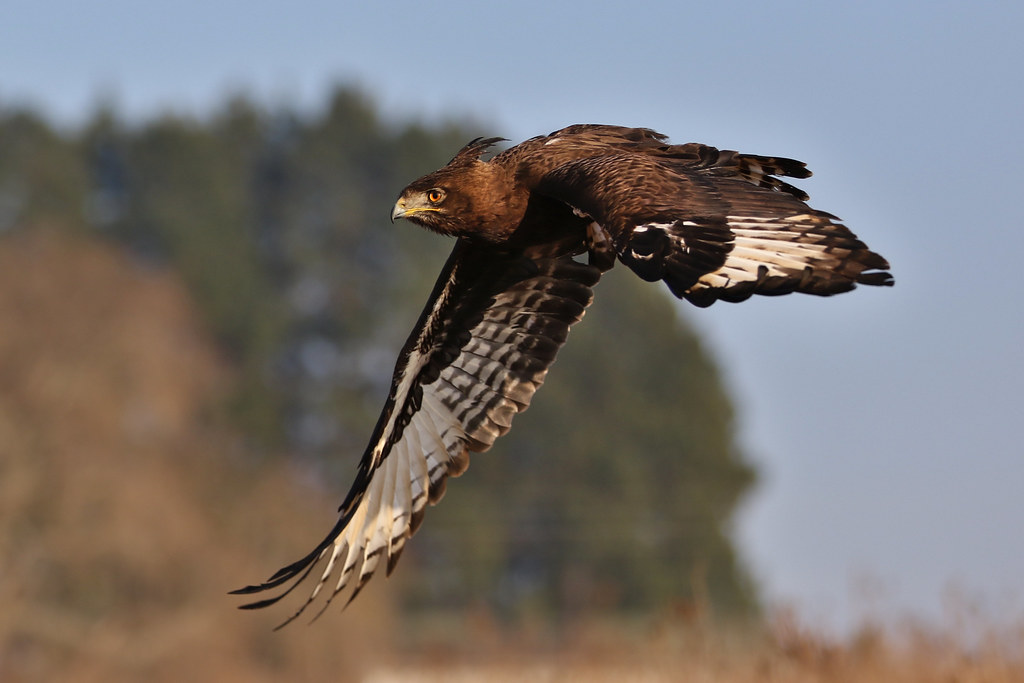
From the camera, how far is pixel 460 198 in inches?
296

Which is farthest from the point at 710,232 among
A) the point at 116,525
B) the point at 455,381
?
the point at 116,525

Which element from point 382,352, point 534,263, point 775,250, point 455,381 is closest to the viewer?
point 775,250

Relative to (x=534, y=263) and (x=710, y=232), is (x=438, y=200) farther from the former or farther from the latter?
(x=710, y=232)

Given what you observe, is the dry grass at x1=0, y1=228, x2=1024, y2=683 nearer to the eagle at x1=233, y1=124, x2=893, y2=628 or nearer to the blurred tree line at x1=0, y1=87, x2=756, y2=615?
the blurred tree line at x1=0, y1=87, x2=756, y2=615

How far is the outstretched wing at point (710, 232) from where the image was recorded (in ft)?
18.5

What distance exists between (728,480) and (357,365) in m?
13.7

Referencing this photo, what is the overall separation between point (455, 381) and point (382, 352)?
4497 cm

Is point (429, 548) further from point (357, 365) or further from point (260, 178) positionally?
point (260, 178)

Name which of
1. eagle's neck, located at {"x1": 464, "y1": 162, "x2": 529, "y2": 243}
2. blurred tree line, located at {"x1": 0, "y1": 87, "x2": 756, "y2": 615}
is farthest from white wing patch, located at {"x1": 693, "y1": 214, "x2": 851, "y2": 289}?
blurred tree line, located at {"x1": 0, "y1": 87, "x2": 756, "y2": 615}

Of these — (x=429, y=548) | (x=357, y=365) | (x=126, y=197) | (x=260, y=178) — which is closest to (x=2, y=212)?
(x=126, y=197)

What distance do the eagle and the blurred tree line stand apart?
33914 mm

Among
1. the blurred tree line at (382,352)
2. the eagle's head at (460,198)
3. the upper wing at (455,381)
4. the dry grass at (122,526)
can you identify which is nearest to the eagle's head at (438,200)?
the eagle's head at (460,198)

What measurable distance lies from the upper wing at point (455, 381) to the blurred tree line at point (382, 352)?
33.9m

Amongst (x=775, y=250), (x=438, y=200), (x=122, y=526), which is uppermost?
(x=775, y=250)
